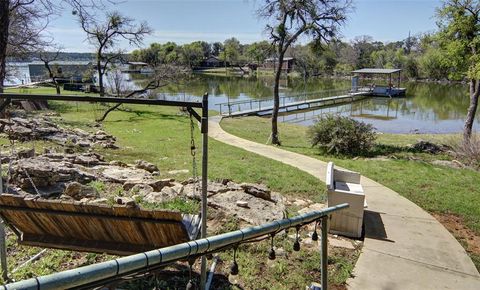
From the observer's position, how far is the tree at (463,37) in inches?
514

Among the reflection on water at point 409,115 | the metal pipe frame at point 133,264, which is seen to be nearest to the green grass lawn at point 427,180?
the metal pipe frame at point 133,264

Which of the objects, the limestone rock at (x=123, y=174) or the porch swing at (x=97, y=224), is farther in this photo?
the limestone rock at (x=123, y=174)

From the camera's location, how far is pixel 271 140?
579 inches

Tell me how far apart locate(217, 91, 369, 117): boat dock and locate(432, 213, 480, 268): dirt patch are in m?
19.5

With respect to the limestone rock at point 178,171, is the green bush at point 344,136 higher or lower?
Result: higher

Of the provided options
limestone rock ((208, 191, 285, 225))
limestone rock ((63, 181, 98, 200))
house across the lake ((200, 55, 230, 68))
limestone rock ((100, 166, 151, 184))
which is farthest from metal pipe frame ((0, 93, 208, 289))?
house across the lake ((200, 55, 230, 68))

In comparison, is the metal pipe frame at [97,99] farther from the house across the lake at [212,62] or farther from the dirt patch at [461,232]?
the house across the lake at [212,62]

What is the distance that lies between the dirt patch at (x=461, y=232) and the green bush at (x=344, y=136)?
17.4ft

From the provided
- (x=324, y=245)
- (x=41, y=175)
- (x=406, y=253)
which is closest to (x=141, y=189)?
(x=41, y=175)

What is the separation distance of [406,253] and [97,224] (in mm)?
3945

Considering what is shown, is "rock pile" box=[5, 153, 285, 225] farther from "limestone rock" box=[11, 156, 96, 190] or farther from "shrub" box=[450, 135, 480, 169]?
"shrub" box=[450, 135, 480, 169]

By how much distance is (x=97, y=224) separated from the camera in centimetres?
338

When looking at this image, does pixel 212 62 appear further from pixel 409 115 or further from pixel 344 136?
pixel 344 136

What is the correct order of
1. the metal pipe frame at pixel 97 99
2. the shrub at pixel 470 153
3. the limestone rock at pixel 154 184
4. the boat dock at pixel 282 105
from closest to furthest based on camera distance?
the metal pipe frame at pixel 97 99 < the limestone rock at pixel 154 184 < the shrub at pixel 470 153 < the boat dock at pixel 282 105
